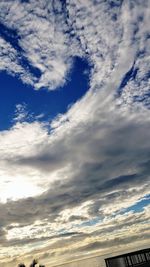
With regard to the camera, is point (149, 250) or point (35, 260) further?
point (35, 260)

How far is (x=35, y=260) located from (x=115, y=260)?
28.4 ft

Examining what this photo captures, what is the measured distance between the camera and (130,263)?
28.8 metres

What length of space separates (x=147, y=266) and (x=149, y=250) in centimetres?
271

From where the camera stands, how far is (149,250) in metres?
26.0

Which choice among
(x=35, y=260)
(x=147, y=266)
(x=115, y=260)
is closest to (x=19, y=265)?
(x=35, y=260)

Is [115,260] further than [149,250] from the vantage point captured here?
Yes

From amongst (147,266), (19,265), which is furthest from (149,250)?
(19,265)

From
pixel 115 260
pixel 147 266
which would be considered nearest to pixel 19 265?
pixel 115 260

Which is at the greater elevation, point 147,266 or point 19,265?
point 19,265

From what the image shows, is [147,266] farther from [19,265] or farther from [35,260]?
[19,265]

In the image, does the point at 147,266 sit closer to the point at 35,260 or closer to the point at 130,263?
the point at 130,263

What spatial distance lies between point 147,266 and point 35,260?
1181 cm

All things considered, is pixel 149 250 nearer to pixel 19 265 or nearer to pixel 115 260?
pixel 115 260

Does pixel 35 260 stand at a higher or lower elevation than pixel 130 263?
higher
